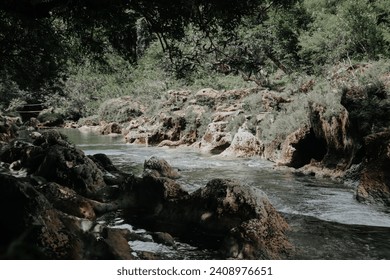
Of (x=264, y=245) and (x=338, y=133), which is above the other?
(x=338, y=133)

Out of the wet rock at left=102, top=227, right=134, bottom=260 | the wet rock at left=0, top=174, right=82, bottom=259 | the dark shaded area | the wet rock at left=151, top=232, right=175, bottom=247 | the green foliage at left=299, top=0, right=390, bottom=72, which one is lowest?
the wet rock at left=151, top=232, right=175, bottom=247

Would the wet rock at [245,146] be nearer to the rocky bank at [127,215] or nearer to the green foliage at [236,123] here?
the green foliage at [236,123]

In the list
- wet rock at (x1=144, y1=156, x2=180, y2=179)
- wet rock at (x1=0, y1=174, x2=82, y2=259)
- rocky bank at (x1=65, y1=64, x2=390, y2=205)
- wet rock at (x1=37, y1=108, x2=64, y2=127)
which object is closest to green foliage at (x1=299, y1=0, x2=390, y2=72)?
rocky bank at (x1=65, y1=64, x2=390, y2=205)

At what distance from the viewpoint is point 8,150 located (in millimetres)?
12258

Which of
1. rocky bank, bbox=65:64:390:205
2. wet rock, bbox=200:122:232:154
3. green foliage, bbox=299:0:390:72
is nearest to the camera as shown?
rocky bank, bbox=65:64:390:205

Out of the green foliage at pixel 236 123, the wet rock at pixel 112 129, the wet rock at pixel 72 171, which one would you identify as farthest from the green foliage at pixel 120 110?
the wet rock at pixel 72 171

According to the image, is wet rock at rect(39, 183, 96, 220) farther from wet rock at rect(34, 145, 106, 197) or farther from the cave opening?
the cave opening

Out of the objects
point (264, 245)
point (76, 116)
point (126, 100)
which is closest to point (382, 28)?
point (264, 245)

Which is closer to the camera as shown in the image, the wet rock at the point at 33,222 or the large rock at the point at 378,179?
the wet rock at the point at 33,222

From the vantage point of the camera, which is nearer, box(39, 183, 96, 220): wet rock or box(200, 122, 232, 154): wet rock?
box(39, 183, 96, 220): wet rock

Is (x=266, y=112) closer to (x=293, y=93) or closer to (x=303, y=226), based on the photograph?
(x=293, y=93)

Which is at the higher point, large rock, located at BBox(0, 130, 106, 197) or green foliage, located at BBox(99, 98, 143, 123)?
green foliage, located at BBox(99, 98, 143, 123)

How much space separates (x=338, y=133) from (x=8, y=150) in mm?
10333
